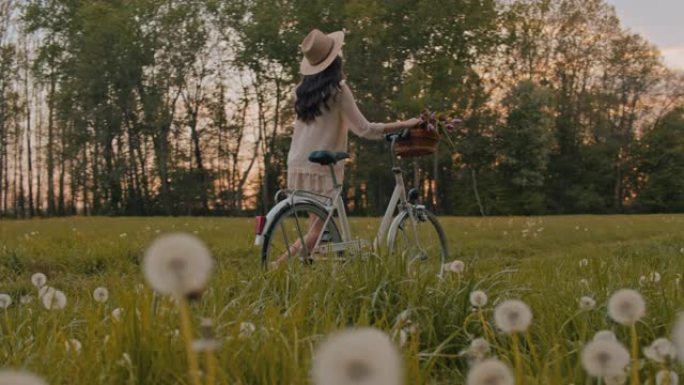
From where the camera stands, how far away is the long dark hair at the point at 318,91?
5980 millimetres

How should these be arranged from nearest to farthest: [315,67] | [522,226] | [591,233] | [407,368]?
[407,368]
[315,67]
[591,233]
[522,226]

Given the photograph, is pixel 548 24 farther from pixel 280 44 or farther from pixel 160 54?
pixel 160 54

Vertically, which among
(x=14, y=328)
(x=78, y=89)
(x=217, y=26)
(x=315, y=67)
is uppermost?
(x=217, y=26)

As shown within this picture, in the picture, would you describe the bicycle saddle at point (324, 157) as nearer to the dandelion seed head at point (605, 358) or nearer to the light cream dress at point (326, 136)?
the light cream dress at point (326, 136)

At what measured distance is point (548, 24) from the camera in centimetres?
5391

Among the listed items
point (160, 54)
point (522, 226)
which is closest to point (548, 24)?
point (160, 54)

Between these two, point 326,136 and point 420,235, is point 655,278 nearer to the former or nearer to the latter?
point 420,235

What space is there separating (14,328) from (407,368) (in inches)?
86.1

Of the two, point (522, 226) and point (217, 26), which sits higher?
point (217, 26)

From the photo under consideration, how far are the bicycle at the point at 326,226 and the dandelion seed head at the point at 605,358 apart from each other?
3.08 meters

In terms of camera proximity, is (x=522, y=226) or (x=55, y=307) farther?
(x=522, y=226)

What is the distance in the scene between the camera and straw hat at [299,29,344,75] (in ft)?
19.8

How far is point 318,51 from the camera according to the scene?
6059mm

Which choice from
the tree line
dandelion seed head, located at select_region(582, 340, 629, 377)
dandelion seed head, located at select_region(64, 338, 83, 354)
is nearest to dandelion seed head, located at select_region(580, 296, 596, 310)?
dandelion seed head, located at select_region(582, 340, 629, 377)
